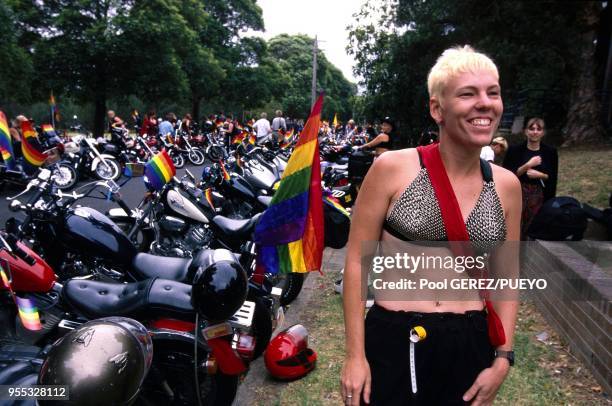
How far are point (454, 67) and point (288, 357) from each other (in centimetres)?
245

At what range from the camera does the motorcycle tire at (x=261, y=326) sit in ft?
9.37

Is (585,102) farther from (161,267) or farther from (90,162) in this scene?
(161,267)

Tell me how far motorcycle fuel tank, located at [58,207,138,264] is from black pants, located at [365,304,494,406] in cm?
226

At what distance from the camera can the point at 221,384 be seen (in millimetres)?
2639

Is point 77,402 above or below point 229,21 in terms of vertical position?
below

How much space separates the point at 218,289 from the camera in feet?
7.64

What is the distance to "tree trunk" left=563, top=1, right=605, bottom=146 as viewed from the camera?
1312 cm

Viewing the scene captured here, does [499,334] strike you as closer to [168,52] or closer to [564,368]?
[564,368]

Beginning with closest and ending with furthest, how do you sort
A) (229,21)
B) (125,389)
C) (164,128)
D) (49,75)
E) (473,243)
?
(473,243) → (125,389) → (164,128) → (49,75) → (229,21)

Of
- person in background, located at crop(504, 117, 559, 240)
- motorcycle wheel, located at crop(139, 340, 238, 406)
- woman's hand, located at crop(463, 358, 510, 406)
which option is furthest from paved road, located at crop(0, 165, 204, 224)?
woman's hand, located at crop(463, 358, 510, 406)

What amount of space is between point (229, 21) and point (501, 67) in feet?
83.3

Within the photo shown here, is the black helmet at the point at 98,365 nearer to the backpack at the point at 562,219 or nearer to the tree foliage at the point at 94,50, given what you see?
the backpack at the point at 562,219

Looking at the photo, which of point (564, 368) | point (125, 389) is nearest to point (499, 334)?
point (125, 389)

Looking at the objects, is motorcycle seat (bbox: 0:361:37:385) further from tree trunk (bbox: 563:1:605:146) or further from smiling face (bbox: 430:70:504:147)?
tree trunk (bbox: 563:1:605:146)
